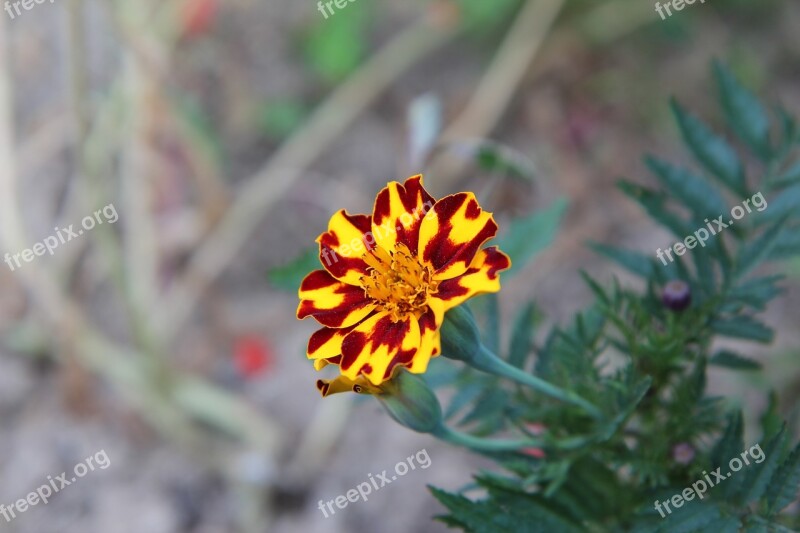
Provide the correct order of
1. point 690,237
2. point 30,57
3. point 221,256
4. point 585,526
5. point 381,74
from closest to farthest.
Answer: point 585,526
point 690,237
point 221,256
point 381,74
point 30,57

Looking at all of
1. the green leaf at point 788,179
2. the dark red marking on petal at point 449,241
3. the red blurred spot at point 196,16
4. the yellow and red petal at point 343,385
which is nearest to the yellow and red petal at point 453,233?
the dark red marking on petal at point 449,241

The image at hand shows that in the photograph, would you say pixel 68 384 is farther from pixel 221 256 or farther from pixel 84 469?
pixel 221 256

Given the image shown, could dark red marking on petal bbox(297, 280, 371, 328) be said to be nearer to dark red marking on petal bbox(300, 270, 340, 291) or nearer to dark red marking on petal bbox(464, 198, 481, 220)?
dark red marking on petal bbox(300, 270, 340, 291)

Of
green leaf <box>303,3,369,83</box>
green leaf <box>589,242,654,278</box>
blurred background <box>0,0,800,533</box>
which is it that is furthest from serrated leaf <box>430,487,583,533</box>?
green leaf <box>303,3,369,83</box>

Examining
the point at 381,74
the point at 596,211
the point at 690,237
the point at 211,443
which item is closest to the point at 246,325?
the point at 211,443

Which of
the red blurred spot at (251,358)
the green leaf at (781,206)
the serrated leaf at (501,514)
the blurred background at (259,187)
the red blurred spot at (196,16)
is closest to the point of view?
the serrated leaf at (501,514)

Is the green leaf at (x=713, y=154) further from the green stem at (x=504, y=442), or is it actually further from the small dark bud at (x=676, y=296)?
the green stem at (x=504, y=442)
